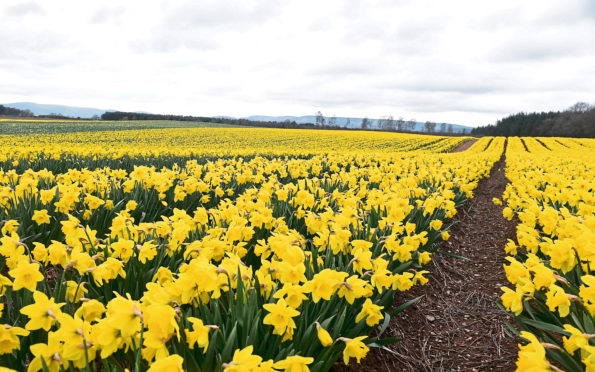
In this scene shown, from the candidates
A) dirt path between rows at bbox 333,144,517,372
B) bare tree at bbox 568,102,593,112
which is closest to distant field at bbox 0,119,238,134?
dirt path between rows at bbox 333,144,517,372

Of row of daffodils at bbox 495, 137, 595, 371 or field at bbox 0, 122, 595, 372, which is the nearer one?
field at bbox 0, 122, 595, 372

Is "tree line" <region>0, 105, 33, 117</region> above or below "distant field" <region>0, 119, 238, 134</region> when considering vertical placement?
above

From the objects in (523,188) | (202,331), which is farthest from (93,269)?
(523,188)

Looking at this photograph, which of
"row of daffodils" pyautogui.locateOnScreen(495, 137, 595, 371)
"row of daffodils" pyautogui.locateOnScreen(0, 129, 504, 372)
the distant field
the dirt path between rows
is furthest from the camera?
the distant field

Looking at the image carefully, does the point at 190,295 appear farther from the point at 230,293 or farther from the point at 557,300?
the point at 557,300

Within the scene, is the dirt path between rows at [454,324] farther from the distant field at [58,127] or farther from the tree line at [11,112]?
the tree line at [11,112]

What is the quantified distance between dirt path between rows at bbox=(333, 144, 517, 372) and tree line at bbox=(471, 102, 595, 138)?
245 feet

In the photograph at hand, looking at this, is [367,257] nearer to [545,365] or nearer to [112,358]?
[545,365]

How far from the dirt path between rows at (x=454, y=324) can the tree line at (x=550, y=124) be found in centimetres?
7476

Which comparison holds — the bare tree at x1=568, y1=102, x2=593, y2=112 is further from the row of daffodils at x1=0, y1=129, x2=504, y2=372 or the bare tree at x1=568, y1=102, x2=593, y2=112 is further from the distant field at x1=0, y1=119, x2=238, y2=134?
the row of daffodils at x1=0, y1=129, x2=504, y2=372

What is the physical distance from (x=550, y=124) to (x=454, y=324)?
90433 millimetres

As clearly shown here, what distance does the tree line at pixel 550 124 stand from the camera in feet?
204

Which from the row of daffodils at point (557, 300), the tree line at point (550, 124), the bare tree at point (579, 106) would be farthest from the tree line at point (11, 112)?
the bare tree at point (579, 106)

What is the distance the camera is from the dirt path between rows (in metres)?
2.57
